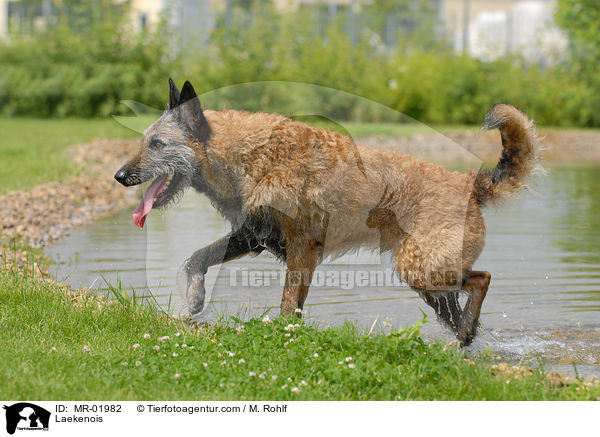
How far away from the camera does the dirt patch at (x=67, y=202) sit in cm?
982

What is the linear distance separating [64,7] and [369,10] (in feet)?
50.0

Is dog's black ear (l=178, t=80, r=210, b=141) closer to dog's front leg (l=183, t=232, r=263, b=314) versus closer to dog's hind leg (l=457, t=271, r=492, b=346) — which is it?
dog's front leg (l=183, t=232, r=263, b=314)

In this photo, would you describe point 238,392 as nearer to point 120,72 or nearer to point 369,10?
point 120,72

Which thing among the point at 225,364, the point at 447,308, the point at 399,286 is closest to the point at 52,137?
the point at 399,286

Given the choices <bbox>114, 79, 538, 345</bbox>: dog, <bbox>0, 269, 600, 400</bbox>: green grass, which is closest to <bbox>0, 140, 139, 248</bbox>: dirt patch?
<bbox>114, 79, 538, 345</bbox>: dog

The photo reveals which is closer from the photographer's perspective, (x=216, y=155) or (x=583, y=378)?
(x=583, y=378)

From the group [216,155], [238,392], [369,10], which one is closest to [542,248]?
[216,155]

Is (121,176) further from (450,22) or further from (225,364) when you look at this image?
(450,22)

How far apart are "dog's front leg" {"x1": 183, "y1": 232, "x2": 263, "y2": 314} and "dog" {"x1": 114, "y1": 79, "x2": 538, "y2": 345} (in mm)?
22

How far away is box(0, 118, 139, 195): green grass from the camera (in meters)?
13.3

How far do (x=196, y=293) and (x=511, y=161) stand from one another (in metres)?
2.61

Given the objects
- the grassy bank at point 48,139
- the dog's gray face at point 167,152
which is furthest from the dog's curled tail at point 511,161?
the dog's gray face at point 167,152

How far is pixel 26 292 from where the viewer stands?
5.91m

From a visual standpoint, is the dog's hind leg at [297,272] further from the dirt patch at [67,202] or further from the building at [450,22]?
the building at [450,22]
